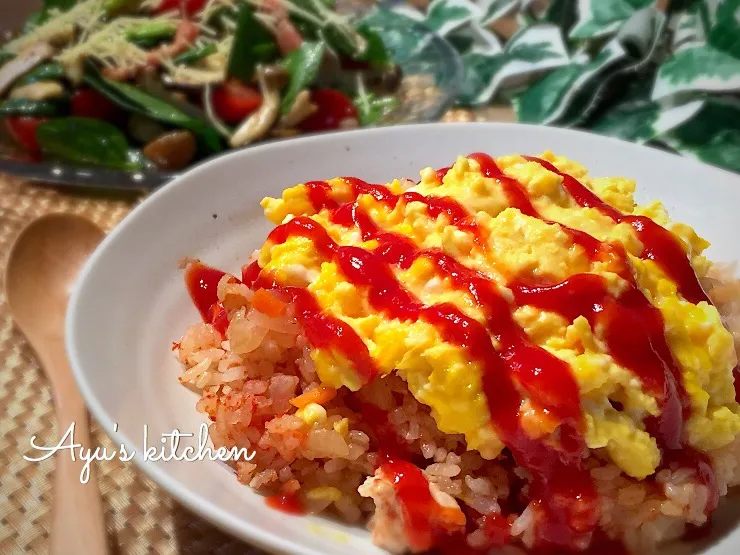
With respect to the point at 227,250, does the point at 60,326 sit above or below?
below

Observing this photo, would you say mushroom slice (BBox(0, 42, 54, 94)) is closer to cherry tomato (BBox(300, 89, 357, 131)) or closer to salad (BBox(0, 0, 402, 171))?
salad (BBox(0, 0, 402, 171))

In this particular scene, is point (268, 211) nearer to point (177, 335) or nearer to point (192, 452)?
point (177, 335)

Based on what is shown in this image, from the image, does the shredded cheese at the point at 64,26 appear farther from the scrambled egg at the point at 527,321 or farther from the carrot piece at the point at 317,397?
the carrot piece at the point at 317,397

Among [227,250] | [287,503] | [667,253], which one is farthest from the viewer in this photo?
[227,250]

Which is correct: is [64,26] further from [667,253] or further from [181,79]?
[667,253]

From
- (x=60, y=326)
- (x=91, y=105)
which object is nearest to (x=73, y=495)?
(x=60, y=326)

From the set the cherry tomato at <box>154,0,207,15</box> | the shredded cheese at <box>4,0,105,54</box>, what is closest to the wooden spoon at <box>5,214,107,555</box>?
the shredded cheese at <box>4,0,105,54</box>
